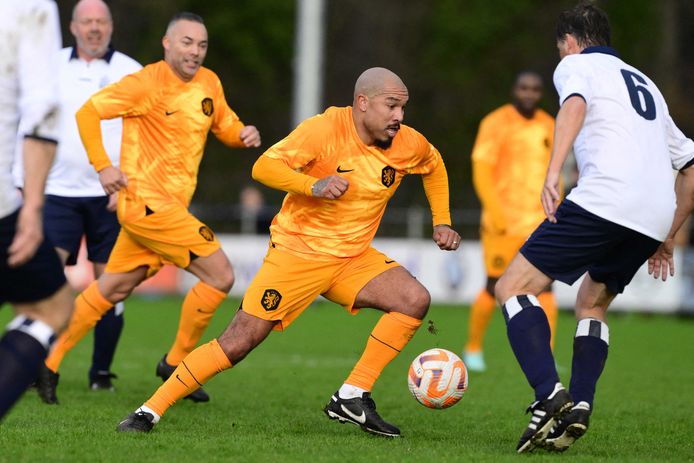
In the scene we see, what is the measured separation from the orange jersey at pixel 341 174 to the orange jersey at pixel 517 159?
3.54m

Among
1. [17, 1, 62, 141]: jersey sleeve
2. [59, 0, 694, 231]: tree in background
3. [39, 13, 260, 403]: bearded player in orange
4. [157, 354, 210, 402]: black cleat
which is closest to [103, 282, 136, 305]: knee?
[39, 13, 260, 403]: bearded player in orange

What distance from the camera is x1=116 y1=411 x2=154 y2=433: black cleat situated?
243 inches

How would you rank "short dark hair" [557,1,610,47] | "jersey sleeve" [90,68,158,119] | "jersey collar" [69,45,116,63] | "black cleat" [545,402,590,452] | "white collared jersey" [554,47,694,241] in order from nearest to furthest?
"black cleat" [545,402,590,452] → "white collared jersey" [554,47,694,241] → "short dark hair" [557,1,610,47] → "jersey sleeve" [90,68,158,119] → "jersey collar" [69,45,116,63]

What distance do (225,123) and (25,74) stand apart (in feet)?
10.8

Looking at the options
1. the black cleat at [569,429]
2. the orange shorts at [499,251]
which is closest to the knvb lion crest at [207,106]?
the black cleat at [569,429]

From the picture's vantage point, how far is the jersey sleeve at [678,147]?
617cm

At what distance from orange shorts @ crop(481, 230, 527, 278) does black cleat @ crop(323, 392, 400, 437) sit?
3.70 m

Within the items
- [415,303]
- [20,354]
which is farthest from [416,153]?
[20,354]

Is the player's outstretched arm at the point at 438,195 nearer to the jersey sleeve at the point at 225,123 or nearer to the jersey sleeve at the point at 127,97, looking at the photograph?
the jersey sleeve at the point at 225,123

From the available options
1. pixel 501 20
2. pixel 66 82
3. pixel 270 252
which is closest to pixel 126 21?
pixel 501 20

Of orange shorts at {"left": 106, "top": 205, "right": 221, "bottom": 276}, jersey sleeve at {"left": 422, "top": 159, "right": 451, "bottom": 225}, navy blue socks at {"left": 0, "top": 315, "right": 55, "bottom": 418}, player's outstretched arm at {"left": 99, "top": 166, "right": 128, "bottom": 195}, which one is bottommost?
navy blue socks at {"left": 0, "top": 315, "right": 55, "bottom": 418}

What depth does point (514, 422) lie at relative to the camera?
23.5 ft

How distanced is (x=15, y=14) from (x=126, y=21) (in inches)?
1226

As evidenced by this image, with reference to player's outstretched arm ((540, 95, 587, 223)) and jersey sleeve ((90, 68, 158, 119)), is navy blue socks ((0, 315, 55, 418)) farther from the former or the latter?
jersey sleeve ((90, 68, 158, 119))
